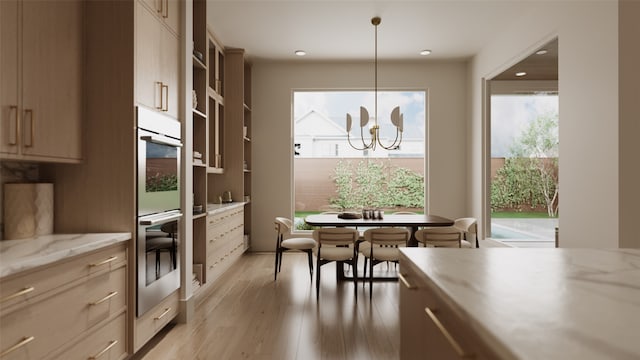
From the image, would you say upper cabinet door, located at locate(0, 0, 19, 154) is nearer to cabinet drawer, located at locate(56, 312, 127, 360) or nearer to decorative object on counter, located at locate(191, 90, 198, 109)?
cabinet drawer, located at locate(56, 312, 127, 360)

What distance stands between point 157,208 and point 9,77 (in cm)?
120

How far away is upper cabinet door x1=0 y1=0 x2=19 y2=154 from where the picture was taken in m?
1.76

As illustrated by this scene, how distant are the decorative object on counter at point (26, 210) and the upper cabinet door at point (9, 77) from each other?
1.30ft

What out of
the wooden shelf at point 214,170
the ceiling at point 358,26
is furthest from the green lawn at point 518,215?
the wooden shelf at point 214,170

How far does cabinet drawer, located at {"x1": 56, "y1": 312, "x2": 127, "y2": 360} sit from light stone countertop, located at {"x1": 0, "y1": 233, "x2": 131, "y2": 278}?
1.52 feet

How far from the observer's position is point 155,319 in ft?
8.98

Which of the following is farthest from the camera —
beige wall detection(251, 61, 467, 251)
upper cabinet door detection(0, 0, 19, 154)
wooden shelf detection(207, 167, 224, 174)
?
beige wall detection(251, 61, 467, 251)

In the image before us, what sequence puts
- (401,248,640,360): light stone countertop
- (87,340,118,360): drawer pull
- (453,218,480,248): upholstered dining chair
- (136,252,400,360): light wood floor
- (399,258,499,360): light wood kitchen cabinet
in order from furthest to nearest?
(453,218,480,248): upholstered dining chair, (136,252,400,360): light wood floor, (87,340,118,360): drawer pull, (399,258,499,360): light wood kitchen cabinet, (401,248,640,360): light stone countertop

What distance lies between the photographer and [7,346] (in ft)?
4.87

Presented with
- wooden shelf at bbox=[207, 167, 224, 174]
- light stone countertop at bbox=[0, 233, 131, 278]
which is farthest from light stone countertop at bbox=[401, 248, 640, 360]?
wooden shelf at bbox=[207, 167, 224, 174]

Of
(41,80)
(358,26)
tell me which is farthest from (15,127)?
(358,26)

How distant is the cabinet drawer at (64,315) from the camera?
5.06 ft

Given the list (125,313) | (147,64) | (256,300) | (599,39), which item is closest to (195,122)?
(147,64)

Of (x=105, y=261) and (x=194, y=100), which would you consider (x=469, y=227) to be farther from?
(x=105, y=261)
